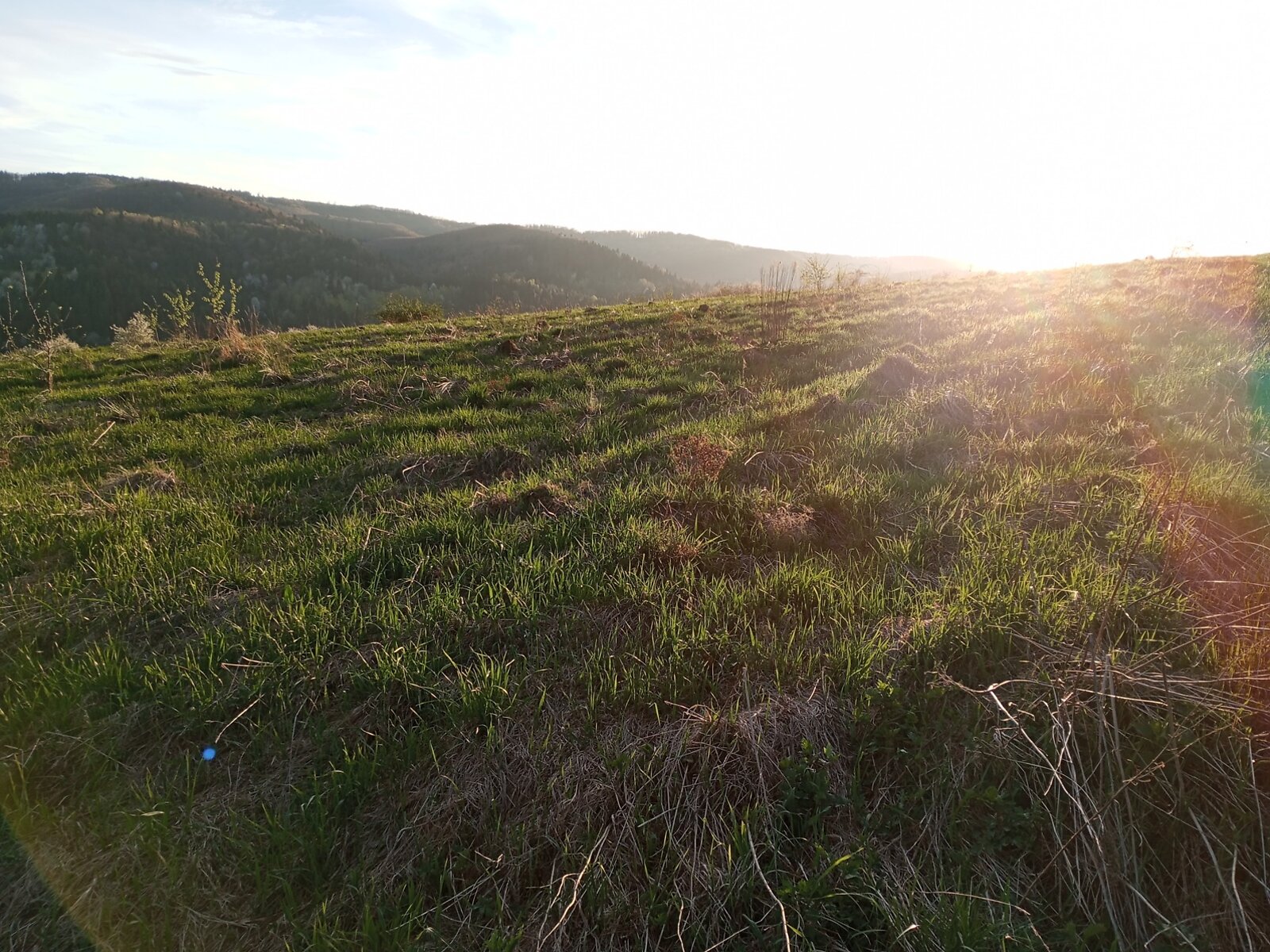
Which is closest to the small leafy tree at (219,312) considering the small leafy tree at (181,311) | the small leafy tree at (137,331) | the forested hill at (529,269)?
the small leafy tree at (181,311)

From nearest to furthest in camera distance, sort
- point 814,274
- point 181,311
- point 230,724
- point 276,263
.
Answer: point 230,724 < point 181,311 < point 814,274 < point 276,263

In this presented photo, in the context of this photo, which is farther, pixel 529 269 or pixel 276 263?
pixel 529 269

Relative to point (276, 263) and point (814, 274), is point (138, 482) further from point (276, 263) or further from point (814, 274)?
point (276, 263)

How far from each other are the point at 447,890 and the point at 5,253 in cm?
16101

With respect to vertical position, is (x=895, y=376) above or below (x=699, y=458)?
above

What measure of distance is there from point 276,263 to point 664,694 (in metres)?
150

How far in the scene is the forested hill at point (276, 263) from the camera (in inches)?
4060

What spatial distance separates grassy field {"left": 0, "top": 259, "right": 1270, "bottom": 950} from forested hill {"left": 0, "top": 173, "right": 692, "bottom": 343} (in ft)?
296

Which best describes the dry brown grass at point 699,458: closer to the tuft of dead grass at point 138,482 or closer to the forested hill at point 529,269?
the tuft of dead grass at point 138,482

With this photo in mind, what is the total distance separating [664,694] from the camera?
89.2 inches

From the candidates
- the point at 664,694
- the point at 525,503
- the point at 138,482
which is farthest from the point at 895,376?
the point at 138,482

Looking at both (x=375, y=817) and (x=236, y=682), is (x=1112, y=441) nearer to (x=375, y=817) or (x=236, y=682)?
(x=375, y=817)

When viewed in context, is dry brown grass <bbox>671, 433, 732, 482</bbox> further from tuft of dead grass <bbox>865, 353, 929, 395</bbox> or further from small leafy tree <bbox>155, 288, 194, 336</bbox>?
small leafy tree <bbox>155, 288, 194, 336</bbox>

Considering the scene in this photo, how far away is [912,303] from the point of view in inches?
521
